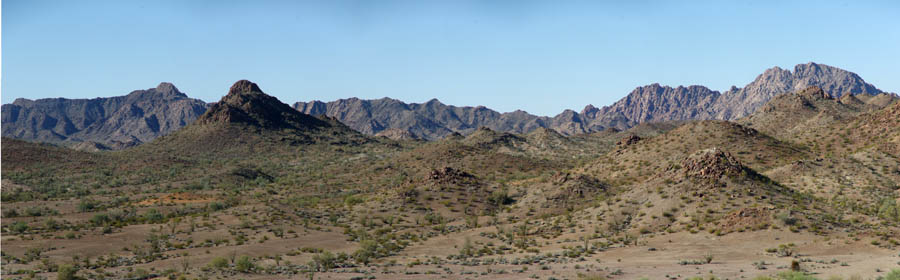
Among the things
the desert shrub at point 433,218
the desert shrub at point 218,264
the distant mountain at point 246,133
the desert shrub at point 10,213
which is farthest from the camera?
the distant mountain at point 246,133

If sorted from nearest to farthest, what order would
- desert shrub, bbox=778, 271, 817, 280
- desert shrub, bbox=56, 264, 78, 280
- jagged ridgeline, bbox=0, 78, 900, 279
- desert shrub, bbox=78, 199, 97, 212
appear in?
desert shrub, bbox=778, 271, 817, 280, desert shrub, bbox=56, 264, 78, 280, jagged ridgeline, bbox=0, 78, 900, 279, desert shrub, bbox=78, 199, 97, 212

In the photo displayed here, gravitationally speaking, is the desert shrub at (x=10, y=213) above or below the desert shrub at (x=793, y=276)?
above

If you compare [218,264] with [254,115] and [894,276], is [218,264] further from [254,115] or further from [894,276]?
[254,115]

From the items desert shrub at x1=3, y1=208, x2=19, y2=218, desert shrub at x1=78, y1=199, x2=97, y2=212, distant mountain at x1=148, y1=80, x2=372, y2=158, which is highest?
distant mountain at x1=148, y1=80, x2=372, y2=158

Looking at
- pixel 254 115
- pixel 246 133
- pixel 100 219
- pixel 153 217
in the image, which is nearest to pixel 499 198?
pixel 153 217

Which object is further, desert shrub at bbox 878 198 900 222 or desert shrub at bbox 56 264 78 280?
desert shrub at bbox 878 198 900 222

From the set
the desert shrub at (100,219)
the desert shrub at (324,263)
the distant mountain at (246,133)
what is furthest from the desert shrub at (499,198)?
the distant mountain at (246,133)

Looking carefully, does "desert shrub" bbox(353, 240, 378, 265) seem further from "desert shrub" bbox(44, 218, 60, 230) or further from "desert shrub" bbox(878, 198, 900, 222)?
"desert shrub" bbox(878, 198, 900, 222)

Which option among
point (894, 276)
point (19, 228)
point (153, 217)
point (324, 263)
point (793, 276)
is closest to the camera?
point (894, 276)

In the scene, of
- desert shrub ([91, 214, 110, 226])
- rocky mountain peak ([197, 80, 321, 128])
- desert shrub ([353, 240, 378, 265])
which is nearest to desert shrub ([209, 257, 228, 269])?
desert shrub ([353, 240, 378, 265])

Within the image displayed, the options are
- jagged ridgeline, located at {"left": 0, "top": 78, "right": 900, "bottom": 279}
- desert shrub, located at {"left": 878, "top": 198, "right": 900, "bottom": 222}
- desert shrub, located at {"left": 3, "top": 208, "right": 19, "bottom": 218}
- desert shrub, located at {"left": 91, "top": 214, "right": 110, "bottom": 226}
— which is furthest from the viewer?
desert shrub, located at {"left": 3, "top": 208, "right": 19, "bottom": 218}

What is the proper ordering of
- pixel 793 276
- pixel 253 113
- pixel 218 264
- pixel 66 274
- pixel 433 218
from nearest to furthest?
1. pixel 793 276
2. pixel 66 274
3. pixel 218 264
4. pixel 433 218
5. pixel 253 113

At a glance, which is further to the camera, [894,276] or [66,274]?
[66,274]

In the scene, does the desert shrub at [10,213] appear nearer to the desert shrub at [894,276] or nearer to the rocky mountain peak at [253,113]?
the desert shrub at [894,276]
